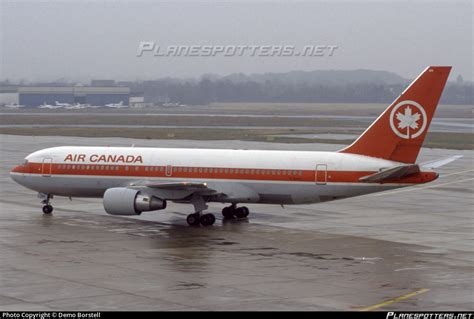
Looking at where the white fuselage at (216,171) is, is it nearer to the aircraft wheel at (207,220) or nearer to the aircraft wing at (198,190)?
the aircraft wing at (198,190)

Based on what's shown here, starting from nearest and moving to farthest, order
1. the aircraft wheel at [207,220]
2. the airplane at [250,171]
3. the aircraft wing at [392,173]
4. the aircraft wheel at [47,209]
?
1. the aircraft wing at [392,173]
2. the airplane at [250,171]
3. the aircraft wheel at [207,220]
4. the aircraft wheel at [47,209]

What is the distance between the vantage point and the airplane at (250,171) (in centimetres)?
4231

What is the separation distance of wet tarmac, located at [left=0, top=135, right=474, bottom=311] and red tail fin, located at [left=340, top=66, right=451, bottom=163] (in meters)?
3.85

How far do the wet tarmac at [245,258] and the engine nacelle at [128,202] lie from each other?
836 mm

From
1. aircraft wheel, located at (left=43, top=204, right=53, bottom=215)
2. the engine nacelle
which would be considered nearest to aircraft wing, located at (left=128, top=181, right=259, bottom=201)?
the engine nacelle

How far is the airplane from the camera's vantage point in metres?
42.3

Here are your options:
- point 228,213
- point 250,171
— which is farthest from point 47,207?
point 250,171

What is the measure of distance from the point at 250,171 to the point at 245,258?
10851 millimetres

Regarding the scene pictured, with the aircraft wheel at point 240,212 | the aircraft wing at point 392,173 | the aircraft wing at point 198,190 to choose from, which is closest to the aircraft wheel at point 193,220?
the aircraft wing at point 198,190

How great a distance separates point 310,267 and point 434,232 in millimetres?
11735

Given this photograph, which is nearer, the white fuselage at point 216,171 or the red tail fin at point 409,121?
the red tail fin at point 409,121

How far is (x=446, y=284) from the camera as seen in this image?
94.5ft

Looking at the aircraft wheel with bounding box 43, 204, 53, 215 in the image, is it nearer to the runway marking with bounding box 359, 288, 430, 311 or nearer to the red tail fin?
the red tail fin

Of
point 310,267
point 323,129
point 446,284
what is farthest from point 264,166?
point 323,129
